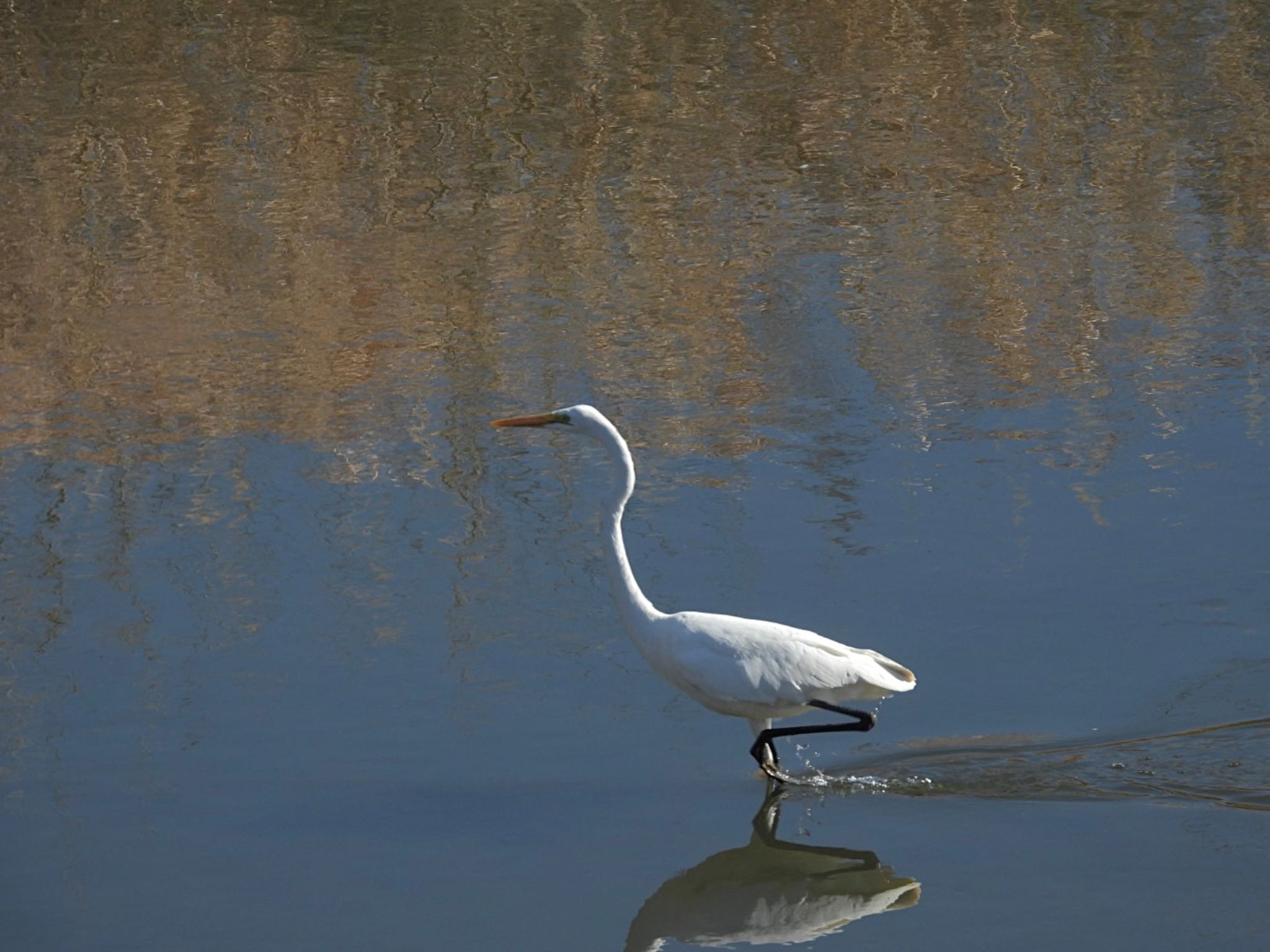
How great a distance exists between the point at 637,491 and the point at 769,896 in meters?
2.58

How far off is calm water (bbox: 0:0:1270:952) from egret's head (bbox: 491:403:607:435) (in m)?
0.92

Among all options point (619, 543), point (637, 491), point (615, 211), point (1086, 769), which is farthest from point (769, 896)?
point (615, 211)

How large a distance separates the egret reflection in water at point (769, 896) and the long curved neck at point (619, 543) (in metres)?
0.78

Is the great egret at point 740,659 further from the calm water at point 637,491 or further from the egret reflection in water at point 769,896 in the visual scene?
the egret reflection in water at point 769,896

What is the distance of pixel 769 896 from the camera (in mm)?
5074

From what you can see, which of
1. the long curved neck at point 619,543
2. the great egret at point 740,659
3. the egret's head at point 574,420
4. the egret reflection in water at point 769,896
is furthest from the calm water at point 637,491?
the egret's head at point 574,420

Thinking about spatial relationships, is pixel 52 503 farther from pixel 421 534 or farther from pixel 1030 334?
pixel 1030 334

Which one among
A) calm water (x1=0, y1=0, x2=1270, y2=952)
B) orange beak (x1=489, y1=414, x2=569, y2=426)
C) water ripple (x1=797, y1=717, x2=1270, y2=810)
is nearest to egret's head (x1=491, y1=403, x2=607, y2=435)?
orange beak (x1=489, y1=414, x2=569, y2=426)

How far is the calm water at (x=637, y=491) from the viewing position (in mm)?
5102

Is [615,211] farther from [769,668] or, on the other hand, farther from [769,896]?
[769,896]

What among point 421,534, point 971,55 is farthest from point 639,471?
point 971,55

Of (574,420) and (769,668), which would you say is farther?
(574,420)

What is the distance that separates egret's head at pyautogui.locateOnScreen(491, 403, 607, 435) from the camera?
5562 millimetres

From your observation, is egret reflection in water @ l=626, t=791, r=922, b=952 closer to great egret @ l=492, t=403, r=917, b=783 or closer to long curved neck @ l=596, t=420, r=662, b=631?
great egret @ l=492, t=403, r=917, b=783
